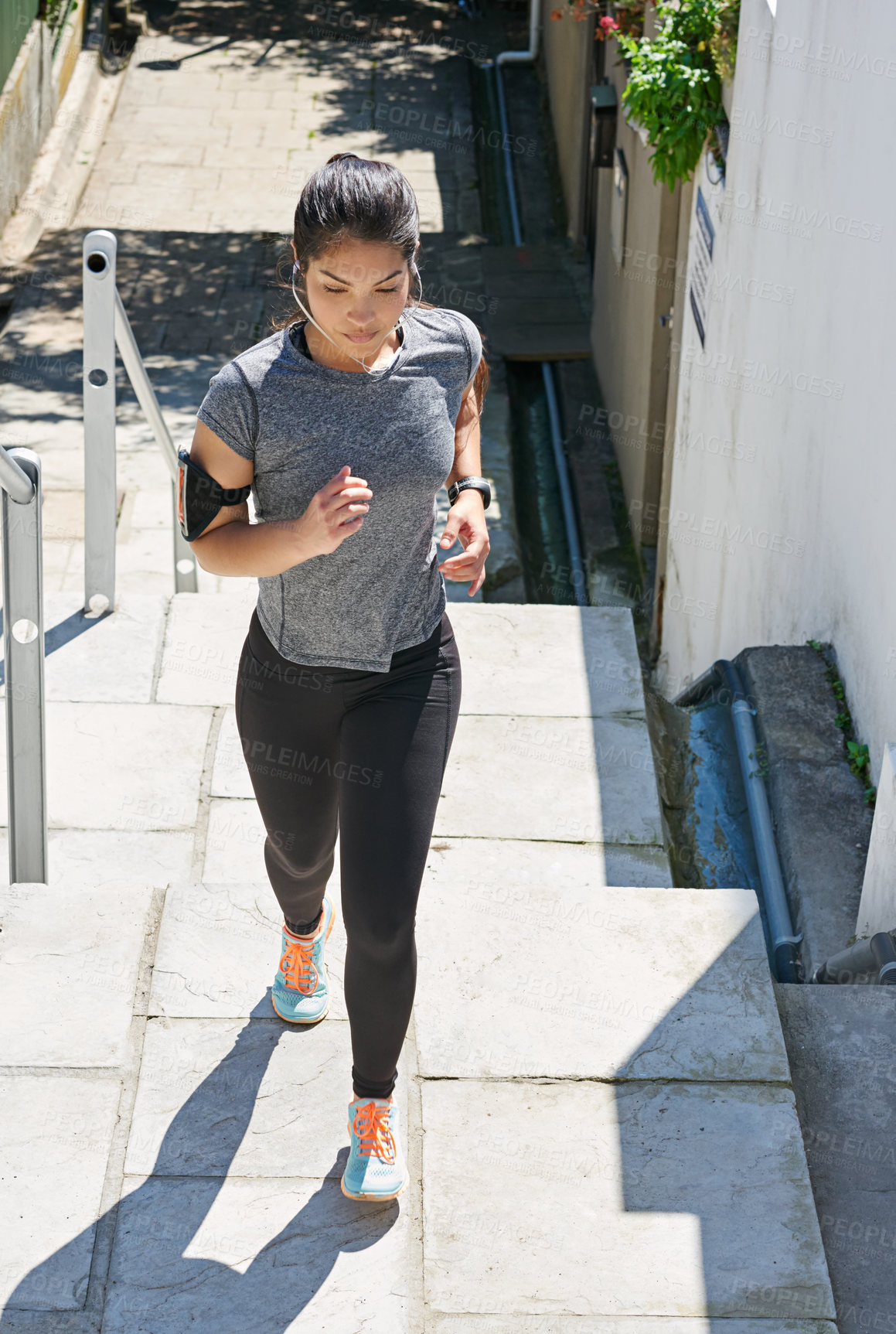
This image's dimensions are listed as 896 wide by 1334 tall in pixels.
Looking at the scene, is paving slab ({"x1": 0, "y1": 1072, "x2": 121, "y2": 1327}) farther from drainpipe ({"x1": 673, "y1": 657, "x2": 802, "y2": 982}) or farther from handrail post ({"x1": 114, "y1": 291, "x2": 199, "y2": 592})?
handrail post ({"x1": 114, "y1": 291, "x2": 199, "y2": 592})

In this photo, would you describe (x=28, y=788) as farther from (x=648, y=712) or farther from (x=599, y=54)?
(x=599, y=54)

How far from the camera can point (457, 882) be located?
2.96 meters

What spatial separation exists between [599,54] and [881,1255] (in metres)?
9.59

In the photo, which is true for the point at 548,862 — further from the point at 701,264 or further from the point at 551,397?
the point at 551,397

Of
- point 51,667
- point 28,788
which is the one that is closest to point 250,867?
point 28,788

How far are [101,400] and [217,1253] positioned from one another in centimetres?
263

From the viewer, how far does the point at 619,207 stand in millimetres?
8477

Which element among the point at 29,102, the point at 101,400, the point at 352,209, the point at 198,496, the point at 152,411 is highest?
the point at 352,209

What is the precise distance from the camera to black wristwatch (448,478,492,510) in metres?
2.38

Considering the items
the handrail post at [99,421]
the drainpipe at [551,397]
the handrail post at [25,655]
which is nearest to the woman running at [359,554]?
the handrail post at [25,655]

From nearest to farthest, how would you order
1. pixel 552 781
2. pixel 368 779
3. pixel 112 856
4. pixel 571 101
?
pixel 368 779
pixel 112 856
pixel 552 781
pixel 571 101

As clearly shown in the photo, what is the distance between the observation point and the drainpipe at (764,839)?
10.7 ft

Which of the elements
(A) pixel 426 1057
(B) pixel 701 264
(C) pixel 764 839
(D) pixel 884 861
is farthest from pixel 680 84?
(A) pixel 426 1057

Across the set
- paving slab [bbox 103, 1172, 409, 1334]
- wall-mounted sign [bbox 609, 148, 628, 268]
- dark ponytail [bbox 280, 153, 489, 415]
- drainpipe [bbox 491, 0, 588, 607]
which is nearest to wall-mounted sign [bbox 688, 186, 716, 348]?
drainpipe [bbox 491, 0, 588, 607]
